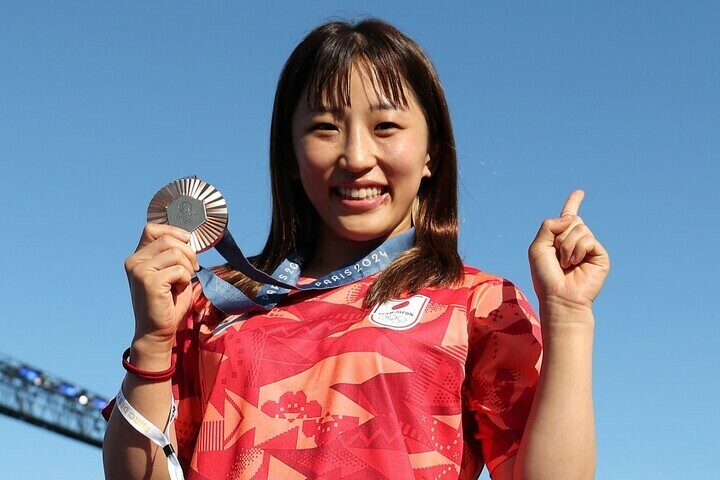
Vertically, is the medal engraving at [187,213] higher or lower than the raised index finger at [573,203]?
lower

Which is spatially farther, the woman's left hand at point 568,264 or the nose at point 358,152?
the nose at point 358,152

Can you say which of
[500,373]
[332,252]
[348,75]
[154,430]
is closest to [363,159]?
[348,75]

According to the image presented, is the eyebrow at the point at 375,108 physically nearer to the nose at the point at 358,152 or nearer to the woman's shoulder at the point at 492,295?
the nose at the point at 358,152

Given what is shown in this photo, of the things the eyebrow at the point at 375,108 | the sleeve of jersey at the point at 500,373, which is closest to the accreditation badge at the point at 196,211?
the eyebrow at the point at 375,108

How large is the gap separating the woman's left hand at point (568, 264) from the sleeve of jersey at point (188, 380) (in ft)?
3.42

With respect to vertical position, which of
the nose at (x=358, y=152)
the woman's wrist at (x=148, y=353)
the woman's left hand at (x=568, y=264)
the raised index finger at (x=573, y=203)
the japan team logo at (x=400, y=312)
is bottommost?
the woman's wrist at (x=148, y=353)

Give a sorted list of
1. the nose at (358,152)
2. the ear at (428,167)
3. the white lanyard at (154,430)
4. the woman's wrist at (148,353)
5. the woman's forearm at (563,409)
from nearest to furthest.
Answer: the woman's forearm at (563,409) < the white lanyard at (154,430) < the woman's wrist at (148,353) < the nose at (358,152) < the ear at (428,167)

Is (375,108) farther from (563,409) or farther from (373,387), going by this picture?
(563,409)

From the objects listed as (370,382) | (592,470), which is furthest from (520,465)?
(370,382)

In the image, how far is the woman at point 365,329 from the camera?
3.14 metres

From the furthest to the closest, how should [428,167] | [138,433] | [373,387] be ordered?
[428,167], [138,433], [373,387]

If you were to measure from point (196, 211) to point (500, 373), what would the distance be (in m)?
0.95

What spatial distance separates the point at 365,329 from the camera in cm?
331

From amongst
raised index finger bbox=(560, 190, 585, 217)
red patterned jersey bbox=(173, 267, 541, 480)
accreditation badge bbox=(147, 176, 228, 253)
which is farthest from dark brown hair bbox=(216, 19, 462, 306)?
raised index finger bbox=(560, 190, 585, 217)
